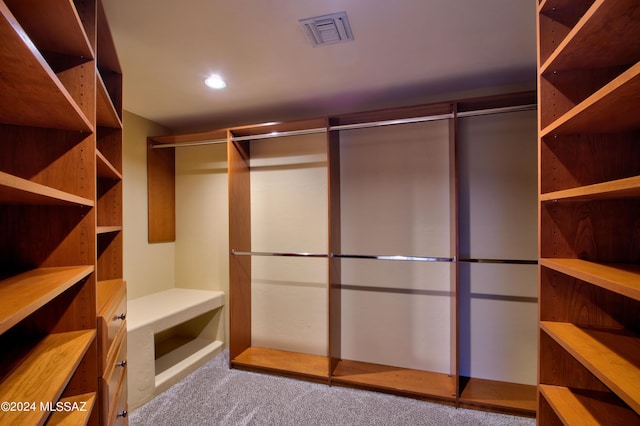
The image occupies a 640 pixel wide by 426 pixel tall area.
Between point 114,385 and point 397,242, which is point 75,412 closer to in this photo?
point 114,385

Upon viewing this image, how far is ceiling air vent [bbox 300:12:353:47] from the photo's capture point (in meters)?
1.50

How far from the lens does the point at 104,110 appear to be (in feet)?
5.09

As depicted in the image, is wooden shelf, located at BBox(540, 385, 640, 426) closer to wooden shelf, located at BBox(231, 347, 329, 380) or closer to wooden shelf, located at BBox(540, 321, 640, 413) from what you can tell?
wooden shelf, located at BBox(540, 321, 640, 413)

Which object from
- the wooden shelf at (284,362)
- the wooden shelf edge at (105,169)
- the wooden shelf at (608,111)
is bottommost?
the wooden shelf at (284,362)

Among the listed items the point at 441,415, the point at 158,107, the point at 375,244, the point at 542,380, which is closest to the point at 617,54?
the point at 542,380

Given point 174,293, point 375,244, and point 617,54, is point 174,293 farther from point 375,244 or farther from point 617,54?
point 617,54

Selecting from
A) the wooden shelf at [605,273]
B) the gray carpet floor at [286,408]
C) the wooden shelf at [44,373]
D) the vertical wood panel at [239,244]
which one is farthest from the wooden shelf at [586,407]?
the vertical wood panel at [239,244]

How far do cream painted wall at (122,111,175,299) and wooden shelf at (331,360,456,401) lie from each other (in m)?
2.00

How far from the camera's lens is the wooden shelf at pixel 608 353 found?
0.72 metres

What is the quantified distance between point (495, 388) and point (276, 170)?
2.56 m

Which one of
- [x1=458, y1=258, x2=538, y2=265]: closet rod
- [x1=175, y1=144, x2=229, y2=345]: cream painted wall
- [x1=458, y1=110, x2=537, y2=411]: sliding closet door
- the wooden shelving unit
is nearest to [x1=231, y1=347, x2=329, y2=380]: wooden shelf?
[x1=175, y1=144, x2=229, y2=345]: cream painted wall

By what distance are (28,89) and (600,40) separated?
5.73ft

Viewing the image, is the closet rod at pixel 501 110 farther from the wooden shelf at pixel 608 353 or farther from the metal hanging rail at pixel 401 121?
the wooden shelf at pixel 608 353

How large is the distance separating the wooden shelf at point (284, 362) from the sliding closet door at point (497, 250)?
116 cm
